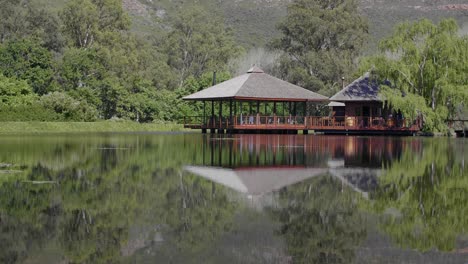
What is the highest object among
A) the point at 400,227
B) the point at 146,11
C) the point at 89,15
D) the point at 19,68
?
the point at 146,11

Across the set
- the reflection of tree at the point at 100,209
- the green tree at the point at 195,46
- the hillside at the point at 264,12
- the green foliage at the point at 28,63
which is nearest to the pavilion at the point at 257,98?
the green foliage at the point at 28,63

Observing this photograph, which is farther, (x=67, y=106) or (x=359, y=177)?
(x=67, y=106)

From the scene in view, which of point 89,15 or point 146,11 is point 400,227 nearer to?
point 89,15

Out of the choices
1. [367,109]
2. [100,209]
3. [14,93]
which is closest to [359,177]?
[100,209]

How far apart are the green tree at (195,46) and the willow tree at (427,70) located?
133ft

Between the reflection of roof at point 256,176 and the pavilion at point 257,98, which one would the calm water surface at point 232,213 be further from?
the pavilion at point 257,98

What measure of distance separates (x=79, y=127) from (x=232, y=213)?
42.4 metres

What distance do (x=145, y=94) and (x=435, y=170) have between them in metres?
48.2

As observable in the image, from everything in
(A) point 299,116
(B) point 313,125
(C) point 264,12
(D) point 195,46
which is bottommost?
(B) point 313,125

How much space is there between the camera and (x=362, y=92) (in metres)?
49.4

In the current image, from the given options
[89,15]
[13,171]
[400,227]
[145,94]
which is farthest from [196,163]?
[89,15]

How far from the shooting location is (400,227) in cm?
898

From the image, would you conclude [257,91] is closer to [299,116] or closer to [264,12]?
[299,116]

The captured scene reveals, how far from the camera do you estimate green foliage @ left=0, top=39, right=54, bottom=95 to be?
5612 cm
